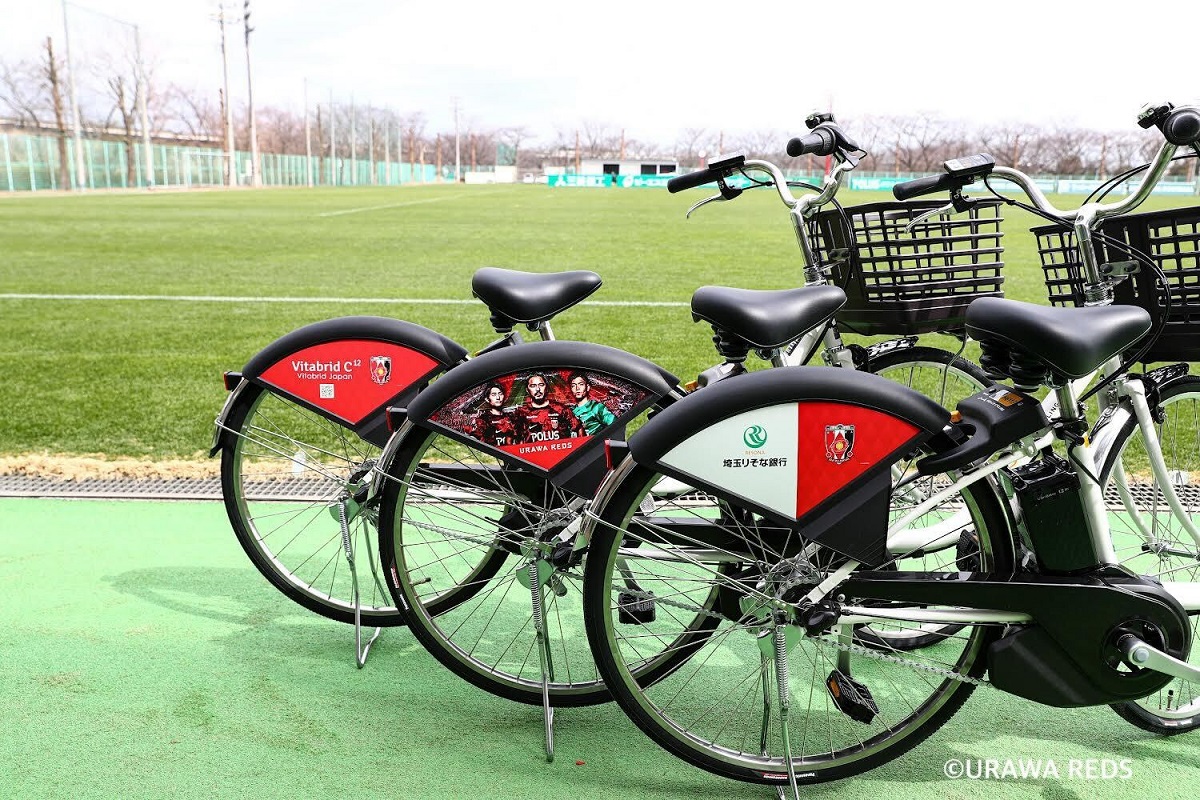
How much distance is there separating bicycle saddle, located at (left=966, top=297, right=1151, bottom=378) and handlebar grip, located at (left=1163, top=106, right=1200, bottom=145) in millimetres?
367

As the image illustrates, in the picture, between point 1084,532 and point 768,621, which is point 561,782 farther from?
point 1084,532

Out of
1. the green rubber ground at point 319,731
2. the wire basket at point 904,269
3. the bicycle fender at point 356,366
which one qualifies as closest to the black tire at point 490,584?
the green rubber ground at point 319,731

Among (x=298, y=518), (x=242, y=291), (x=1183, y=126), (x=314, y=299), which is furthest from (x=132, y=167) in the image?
(x=1183, y=126)

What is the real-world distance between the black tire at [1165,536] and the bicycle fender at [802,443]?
0.74 meters

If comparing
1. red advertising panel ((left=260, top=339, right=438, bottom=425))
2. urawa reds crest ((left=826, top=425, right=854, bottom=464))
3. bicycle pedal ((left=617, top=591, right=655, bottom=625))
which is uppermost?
urawa reds crest ((left=826, top=425, right=854, bottom=464))

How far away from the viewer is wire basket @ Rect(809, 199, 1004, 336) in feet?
9.34

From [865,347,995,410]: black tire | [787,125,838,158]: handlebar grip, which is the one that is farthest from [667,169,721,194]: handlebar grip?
[865,347,995,410]: black tire

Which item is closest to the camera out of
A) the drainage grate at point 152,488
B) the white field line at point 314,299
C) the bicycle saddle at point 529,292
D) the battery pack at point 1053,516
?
the battery pack at point 1053,516

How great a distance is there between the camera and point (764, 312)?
224 centimetres

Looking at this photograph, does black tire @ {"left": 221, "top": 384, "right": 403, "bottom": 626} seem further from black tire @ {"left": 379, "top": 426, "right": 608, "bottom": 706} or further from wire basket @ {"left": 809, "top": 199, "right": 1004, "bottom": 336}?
wire basket @ {"left": 809, "top": 199, "right": 1004, "bottom": 336}

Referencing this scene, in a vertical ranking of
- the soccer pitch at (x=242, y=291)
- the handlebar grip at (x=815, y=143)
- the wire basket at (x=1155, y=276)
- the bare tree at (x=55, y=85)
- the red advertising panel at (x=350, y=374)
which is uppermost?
the bare tree at (x=55, y=85)

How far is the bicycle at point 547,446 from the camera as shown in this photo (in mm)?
2342

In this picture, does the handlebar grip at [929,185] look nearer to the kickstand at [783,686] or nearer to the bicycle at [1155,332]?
the bicycle at [1155,332]

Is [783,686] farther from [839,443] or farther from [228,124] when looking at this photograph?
[228,124]
